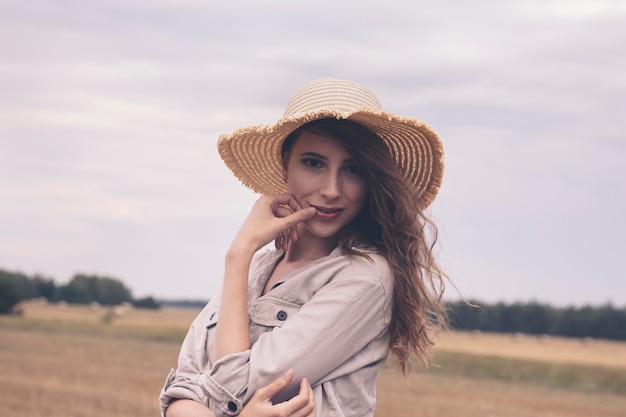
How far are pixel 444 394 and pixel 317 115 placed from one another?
13.6 metres

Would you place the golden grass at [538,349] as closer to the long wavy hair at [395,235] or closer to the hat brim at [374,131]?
the hat brim at [374,131]

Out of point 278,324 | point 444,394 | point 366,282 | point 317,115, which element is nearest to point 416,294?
point 366,282

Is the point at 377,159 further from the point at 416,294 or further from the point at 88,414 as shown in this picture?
the point at 88,414

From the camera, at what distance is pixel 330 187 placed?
2.72 meters

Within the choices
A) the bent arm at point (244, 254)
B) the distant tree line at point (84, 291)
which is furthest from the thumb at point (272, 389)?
the distant tree line at point (84, 291)

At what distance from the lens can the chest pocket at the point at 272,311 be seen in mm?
2693

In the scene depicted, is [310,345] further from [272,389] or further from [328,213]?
[328,213]

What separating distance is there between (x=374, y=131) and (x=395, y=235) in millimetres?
345

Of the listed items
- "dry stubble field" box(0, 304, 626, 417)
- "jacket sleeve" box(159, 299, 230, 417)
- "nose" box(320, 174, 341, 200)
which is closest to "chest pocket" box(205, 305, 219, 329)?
"jacket sleeve" box(159, 299, 230, 417)

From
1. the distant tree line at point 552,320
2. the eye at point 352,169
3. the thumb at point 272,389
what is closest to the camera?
the thumb at point 272,389

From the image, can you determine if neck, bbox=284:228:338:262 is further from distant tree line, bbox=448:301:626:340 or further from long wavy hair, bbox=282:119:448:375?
distant tree line, bbox=448:301:626:340

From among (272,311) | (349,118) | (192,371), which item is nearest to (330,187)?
(349,118)

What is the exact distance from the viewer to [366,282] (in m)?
2.61

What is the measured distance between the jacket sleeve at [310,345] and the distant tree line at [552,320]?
45621mm
